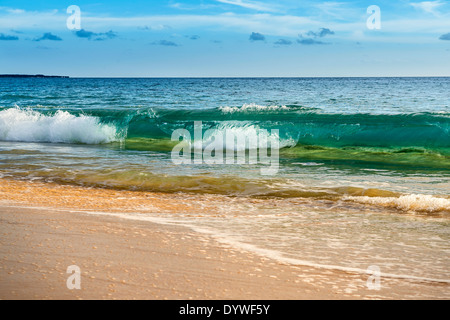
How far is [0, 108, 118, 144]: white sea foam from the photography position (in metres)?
18.6

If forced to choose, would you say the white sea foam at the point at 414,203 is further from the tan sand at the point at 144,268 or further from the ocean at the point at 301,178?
the tan sand at the point at 144,268

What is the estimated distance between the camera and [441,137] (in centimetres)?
1697

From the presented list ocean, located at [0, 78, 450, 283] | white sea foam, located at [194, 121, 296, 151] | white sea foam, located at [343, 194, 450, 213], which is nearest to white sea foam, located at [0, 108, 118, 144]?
→ ocean, located at [0, 78, 450, 283]

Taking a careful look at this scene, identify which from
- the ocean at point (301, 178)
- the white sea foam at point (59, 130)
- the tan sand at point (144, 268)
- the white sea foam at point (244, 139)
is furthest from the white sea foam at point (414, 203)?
Result: the white sea foam at point (59, 130)

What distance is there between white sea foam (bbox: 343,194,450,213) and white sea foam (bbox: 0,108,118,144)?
12.9 meters

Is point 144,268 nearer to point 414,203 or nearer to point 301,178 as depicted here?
point 414,203

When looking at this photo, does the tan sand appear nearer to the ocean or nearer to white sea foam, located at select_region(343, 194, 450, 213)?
the ocean

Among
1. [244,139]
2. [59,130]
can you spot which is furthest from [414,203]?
[59,130]

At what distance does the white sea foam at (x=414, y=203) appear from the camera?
22.1 feet

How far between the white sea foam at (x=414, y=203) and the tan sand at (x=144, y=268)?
3.00 meters

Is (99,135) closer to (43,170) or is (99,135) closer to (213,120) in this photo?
(213,120)

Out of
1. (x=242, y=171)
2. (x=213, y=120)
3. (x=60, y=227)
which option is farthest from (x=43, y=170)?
(x=213, y=120)

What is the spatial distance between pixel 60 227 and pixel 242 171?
541 centimetres

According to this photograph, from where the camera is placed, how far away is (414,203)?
688cm
